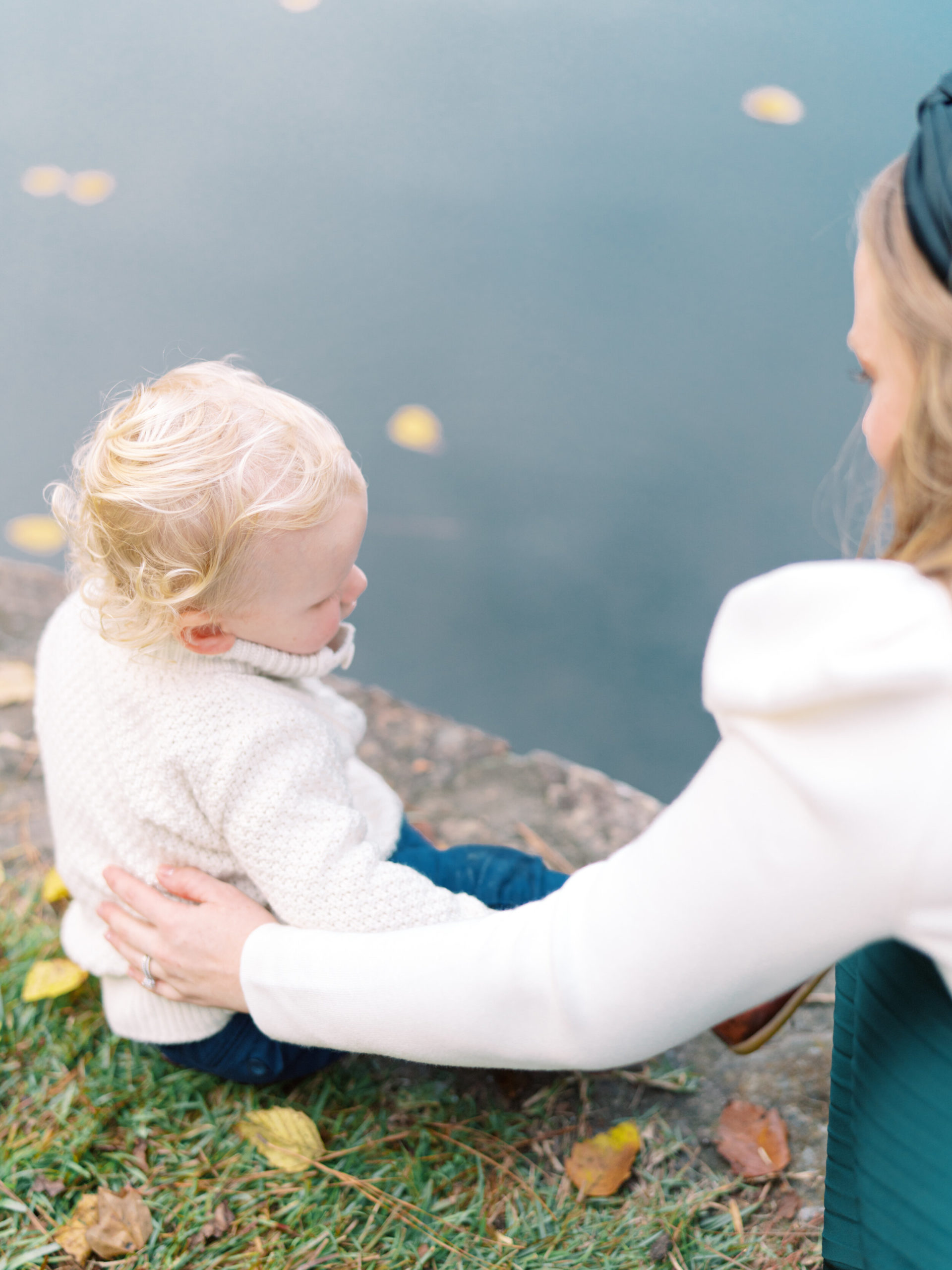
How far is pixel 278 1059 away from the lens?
46.9 inches

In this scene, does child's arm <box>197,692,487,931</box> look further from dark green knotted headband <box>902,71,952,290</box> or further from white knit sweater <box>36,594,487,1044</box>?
dark green knotted headband <box>902,71,952,290</box>

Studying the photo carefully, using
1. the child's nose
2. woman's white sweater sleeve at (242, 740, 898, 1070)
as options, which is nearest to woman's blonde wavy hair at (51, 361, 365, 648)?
the child's nose

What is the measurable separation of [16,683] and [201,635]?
3.56 ft

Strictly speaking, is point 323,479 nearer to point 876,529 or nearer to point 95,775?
point 95,775

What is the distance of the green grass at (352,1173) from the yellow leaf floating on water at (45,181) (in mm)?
1569

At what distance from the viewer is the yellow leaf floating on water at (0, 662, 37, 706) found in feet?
6.29

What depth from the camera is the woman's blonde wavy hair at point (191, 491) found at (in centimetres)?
99

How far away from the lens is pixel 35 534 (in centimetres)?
224

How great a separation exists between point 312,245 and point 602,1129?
65.9 inches

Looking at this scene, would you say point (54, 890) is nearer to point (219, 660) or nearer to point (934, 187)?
point (219, 660)

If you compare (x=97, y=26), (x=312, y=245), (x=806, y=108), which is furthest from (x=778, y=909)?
(x=97, y=26)

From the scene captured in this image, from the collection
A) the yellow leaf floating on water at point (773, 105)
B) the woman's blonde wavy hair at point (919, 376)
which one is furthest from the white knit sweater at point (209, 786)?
the yellow leaf floating on water at point (773, 105)

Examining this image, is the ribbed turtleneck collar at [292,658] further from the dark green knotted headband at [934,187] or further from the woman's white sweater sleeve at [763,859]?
the dark green knotted headband at [934,187]

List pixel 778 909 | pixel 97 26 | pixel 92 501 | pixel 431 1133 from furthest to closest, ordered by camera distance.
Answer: pixel 97 26
pixel 431 1133
pixel 92 501
pixel 778 909
